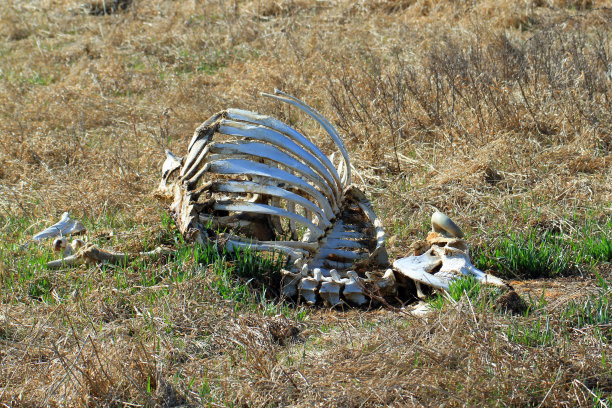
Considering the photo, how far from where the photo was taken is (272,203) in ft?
15.3

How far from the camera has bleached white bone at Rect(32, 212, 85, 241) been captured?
4.96 metres

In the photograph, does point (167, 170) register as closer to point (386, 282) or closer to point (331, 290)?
point (331, 290)

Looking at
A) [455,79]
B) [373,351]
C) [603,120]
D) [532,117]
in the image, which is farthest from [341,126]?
[373,351]

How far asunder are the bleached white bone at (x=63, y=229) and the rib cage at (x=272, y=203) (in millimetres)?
730

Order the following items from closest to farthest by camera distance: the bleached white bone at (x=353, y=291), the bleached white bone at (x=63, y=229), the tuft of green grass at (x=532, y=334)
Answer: the tuft of green grass at (x=532, y=334) < the bleached white bone at (x=353, y=291) < the bleached white bone at (x=63, y=229)

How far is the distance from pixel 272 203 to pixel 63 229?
1567mm

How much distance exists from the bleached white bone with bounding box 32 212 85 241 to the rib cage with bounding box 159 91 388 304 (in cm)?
73

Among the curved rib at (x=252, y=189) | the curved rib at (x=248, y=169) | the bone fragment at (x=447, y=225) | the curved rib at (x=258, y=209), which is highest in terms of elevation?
the curved rib at (x=248, y=169)

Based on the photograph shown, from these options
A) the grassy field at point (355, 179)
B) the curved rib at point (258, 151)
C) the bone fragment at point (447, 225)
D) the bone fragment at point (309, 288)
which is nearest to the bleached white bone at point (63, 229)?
the grassy field at point (355, 179)

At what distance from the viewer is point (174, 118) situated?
26.2 feet

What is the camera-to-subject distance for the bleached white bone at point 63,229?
496 cm

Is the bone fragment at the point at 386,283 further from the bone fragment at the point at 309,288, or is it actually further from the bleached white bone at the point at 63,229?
the bleached white bone at the point at 63,229

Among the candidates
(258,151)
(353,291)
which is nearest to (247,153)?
(258,151)

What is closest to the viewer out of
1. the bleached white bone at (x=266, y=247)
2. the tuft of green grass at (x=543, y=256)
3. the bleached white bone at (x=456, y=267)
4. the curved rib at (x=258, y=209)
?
the bleached white bone at (x=456, y=267)
